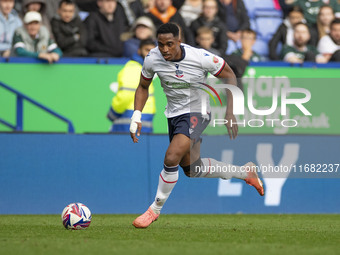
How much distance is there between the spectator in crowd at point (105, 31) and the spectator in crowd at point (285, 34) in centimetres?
316

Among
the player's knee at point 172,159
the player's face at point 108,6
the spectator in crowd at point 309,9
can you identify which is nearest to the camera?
the player's knee at point 172,159

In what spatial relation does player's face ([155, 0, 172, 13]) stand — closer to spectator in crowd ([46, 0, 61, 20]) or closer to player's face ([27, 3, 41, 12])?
→ spectator in crowd ([46, 0, 61, 20])

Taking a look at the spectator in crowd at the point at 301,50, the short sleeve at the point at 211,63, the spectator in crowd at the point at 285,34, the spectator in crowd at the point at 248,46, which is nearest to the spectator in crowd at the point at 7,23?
the spectator in crowd at the point at 248,46

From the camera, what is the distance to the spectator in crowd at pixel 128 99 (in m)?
12.1

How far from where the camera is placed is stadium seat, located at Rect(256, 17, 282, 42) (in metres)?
15.9

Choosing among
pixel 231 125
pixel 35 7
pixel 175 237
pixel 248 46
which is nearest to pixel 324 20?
pixel 248 46

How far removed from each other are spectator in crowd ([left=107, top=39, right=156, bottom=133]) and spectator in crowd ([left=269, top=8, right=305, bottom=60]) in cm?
377

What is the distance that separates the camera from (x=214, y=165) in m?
9.44

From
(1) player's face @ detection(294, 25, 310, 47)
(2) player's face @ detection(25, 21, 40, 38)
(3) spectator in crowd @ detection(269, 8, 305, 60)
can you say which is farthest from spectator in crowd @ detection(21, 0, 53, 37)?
(1) player's face @ detection(294, 25, 310, 47)

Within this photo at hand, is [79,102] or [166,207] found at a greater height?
[79,102]

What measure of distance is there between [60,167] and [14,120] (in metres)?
1.47

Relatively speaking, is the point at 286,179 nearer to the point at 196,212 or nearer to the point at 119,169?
the point at 196,212

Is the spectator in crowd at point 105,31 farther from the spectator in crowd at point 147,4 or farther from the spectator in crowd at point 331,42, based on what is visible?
the spectator in crowd at point 331,42

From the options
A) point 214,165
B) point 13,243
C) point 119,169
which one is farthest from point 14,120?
point 13,243
